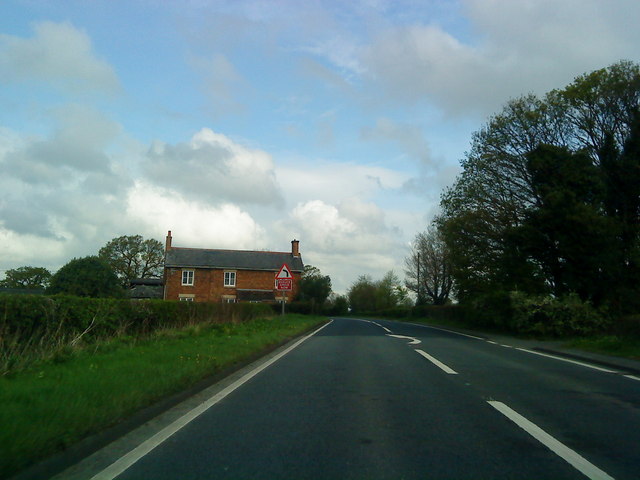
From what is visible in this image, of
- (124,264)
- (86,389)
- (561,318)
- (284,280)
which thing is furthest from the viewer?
(124,264)

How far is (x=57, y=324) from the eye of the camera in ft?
47.3

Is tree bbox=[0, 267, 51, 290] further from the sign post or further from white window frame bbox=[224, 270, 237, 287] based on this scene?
the sign post

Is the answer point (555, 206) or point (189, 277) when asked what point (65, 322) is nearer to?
point (555, 206)

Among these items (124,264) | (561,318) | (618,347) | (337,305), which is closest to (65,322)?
(618,347)

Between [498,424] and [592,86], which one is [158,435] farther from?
[592,86]

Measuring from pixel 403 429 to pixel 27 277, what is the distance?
9241 cm

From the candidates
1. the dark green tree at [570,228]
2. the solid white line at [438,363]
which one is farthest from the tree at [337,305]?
the solid white line at [438,363]

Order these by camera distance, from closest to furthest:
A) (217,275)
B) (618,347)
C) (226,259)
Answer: (618,347), (217,275), (226,259)

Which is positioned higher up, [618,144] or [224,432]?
[618,144]

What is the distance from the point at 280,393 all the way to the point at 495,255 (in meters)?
26.0

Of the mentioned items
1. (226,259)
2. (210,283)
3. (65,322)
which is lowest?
(65,322)

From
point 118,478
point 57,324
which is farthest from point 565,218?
point 118,478

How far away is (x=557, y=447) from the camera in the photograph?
6.21 metres

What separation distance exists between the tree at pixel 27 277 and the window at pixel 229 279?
36.7 m
